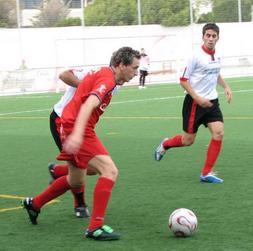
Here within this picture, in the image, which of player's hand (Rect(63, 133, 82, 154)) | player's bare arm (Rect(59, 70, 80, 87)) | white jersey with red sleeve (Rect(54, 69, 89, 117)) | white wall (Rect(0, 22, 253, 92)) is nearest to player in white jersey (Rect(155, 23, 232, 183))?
white jersey with red sleeve (Rect(54, 69, 89, 117))

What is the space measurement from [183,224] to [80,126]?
4.31 feet

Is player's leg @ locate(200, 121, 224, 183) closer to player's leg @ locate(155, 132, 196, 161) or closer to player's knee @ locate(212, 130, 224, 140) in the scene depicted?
player's knee @ locate(212, 130, 224, 140)

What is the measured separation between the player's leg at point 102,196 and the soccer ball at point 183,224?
0.49 meters

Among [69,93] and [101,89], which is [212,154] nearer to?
[69,93]

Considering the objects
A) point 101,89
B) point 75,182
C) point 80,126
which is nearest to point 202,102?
point 75,182

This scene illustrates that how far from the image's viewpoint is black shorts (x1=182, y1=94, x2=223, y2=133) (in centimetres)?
857

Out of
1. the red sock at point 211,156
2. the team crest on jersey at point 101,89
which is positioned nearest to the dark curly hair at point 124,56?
the team crest on jersey at point 101,89

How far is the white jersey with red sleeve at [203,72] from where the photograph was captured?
8.52m

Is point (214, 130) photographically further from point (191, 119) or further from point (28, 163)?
point (28, 163)

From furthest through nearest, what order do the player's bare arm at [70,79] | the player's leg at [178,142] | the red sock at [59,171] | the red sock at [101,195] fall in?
the player's leg at [178,142]
the red sock at [59,171]
the player's bare arm at [70,79]
the red sock at [101,195]

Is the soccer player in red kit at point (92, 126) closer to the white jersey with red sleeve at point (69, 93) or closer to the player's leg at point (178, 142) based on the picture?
the white jersey with red sleeve at point (69, 93)

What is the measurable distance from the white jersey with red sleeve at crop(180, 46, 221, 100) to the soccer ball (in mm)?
2998

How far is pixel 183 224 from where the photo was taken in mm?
5738

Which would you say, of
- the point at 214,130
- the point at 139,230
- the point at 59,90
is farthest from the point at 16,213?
the point at 59,90
